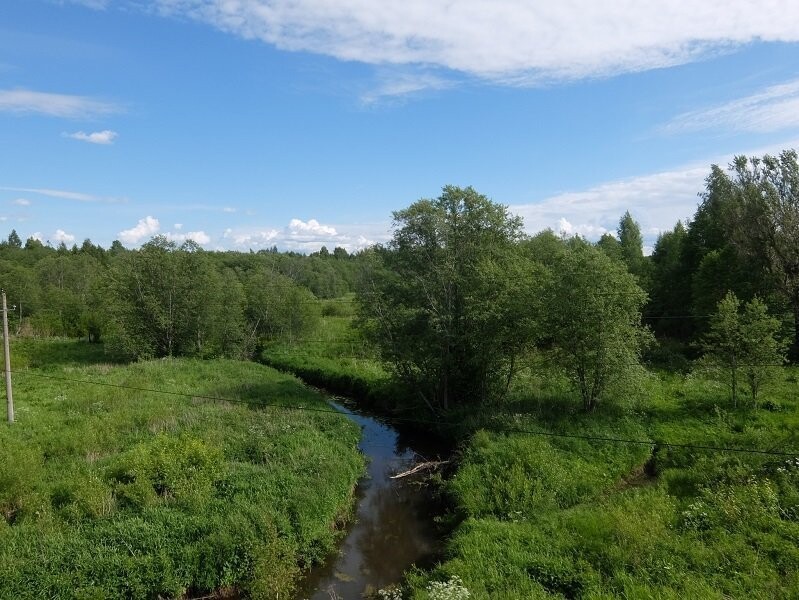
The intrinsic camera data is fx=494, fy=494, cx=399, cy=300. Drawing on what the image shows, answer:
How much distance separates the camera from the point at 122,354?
40906 millimetres

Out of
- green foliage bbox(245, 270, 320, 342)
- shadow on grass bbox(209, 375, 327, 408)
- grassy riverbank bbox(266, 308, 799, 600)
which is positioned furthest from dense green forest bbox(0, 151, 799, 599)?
green foliage bbox(245, 270, 320, 342)

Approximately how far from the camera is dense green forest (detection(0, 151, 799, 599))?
12.8m

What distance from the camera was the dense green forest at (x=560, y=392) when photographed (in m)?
12.8

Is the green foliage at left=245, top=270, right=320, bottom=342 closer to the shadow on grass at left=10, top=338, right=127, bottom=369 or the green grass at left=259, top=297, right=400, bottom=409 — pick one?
the green grass at left=259, top=297, right=400, bottom=409

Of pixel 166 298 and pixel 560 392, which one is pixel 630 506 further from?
pixel 166 298

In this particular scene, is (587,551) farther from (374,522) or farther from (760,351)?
(760,351)

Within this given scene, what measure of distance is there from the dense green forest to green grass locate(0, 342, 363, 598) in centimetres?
17

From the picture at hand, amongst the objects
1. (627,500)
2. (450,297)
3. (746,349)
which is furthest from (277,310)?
(627,500)

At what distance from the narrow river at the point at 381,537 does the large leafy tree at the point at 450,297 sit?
14.9 feet

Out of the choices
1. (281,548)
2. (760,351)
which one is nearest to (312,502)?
(281,548)

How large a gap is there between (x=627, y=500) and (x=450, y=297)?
500 inches

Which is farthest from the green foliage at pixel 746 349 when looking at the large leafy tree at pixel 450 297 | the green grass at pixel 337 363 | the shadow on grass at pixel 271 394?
the shadow on grass at pixel 271 394

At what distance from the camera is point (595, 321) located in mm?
21594

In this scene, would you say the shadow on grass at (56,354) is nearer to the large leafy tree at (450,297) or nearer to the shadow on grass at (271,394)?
the shadow on grass at (271,394)
